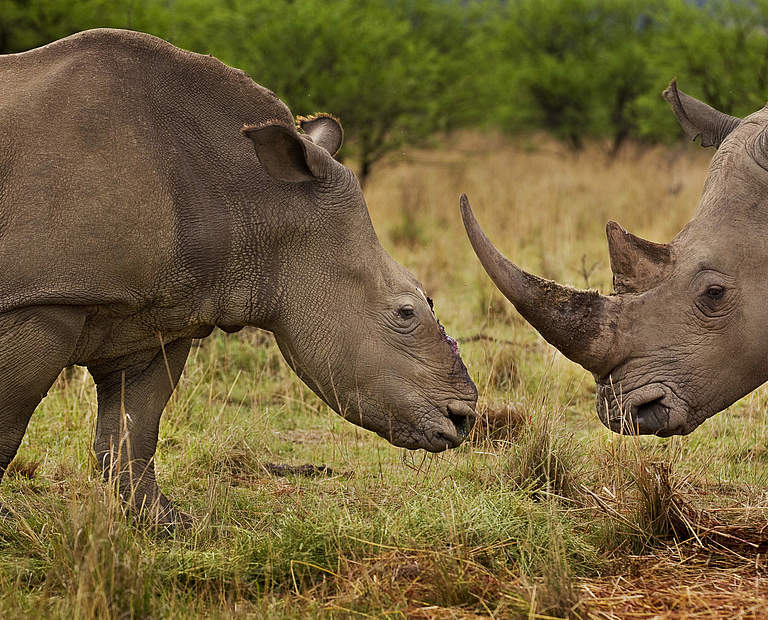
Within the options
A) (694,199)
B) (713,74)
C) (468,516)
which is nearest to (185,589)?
(468,516)

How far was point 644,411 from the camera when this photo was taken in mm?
4699

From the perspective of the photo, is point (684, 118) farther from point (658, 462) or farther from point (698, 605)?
point (698, 605)

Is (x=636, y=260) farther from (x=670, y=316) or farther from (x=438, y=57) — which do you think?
(x=438, y=57)

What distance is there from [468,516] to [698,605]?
91 cm

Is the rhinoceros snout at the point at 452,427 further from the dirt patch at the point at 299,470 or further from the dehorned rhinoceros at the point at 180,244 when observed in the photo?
the dirt patch at the point at 299,470

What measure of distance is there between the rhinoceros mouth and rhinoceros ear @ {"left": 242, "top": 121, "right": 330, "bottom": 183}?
1493 mm

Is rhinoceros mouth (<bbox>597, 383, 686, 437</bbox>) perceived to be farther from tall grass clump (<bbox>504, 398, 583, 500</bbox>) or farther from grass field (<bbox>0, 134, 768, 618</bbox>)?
tall grass clump (<bbox>504, 398, 583, 500</bbox>)

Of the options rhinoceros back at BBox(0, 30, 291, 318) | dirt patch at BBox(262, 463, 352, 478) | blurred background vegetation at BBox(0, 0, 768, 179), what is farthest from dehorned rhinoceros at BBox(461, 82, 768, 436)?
blurred background vegetation at BBox(0, 0, 768, 179)

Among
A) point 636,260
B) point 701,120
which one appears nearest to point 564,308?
A: point 636,260

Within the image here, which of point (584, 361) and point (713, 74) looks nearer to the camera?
point (584, 361)

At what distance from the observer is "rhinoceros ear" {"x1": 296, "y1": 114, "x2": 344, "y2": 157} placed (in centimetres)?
Result: 512

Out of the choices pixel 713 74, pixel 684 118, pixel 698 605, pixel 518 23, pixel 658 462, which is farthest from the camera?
pixel 518 23

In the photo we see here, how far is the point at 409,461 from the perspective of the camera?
18.6 feet

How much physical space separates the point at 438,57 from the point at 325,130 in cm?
1259
